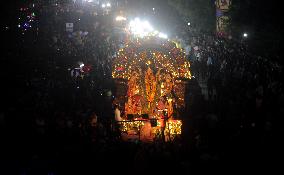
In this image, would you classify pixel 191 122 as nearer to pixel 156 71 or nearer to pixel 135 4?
pixel 156 71

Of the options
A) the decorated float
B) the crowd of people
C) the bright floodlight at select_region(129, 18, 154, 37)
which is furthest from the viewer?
the bright floodlight at select_region(129, 18, 154, 37)

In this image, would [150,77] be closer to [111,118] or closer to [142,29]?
[111,118]

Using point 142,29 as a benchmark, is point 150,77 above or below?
below

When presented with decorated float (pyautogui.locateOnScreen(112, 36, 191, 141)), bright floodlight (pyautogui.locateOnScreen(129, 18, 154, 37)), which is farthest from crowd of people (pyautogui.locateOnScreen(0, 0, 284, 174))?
bright floodlight (pyautogui.locateOnScreen(129, 18, 154, 37))

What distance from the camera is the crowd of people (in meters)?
10.2

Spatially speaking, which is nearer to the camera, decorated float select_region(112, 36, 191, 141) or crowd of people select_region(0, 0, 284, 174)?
crowd of people select_region(0, 0, 284, 174)

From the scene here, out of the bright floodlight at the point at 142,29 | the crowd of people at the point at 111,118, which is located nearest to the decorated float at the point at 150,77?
the bright floodlight at the point at 142,29

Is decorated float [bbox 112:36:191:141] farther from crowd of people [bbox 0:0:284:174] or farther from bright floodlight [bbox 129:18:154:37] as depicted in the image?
crowd of people [bbox 0:0:284:174]

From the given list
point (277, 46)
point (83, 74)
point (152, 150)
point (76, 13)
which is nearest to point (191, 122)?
point (152, 150)

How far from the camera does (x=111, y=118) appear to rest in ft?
48.2

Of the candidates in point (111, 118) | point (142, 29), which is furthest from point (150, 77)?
point (142, 29)

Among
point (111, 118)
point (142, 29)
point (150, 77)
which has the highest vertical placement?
point (142, 29)

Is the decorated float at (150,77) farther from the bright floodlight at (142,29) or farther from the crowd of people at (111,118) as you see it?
the crowd of people at (111,118)

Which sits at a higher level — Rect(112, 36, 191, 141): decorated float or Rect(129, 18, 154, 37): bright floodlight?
Rect(129, 18, 154, 37): bright floodlight
